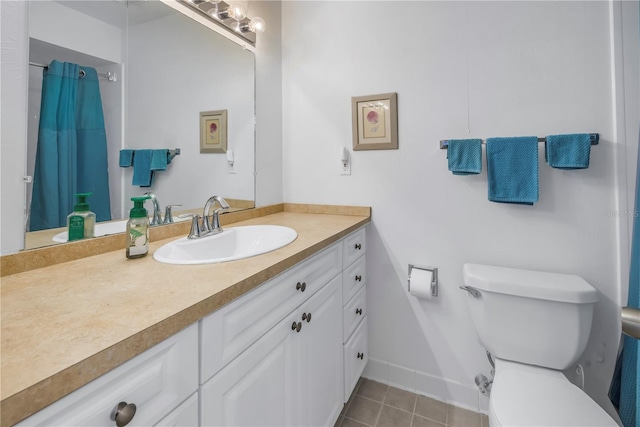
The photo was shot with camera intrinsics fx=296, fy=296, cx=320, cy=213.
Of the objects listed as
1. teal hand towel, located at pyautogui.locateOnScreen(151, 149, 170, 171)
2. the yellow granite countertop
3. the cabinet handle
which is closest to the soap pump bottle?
the yellow granite countertop

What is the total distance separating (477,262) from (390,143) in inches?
30.2

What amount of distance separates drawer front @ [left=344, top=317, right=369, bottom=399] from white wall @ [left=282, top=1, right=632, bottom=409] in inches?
4.4

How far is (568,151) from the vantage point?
123cm

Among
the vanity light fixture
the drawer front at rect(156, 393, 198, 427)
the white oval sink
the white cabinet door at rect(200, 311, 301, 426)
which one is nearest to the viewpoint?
the drawer front at rect(156, 393, 198, 427)

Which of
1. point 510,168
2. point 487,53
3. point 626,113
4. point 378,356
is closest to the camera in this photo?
point 626,113

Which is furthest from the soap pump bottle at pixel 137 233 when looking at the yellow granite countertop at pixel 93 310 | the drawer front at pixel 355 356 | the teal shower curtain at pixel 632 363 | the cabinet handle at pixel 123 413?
the teal shower curtain at pixel 632 363

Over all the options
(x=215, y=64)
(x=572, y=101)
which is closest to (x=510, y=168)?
(x=572, y=101)

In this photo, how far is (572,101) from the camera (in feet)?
4.28

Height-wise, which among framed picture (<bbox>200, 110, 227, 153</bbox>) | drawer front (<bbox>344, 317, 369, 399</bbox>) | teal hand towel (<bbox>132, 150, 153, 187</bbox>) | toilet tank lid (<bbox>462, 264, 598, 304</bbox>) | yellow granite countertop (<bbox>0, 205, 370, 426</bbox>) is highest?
framed picture (<bbox>200, 110, 227, 153</bbox>)

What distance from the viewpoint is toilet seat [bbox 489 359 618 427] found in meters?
0.88

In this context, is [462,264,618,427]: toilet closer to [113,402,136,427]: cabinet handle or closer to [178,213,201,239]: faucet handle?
[113,402,136,427]: cabinet handle

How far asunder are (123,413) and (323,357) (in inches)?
32.3

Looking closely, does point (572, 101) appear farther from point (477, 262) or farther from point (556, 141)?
point (477, 262)

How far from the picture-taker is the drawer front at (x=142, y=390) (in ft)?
1.40
